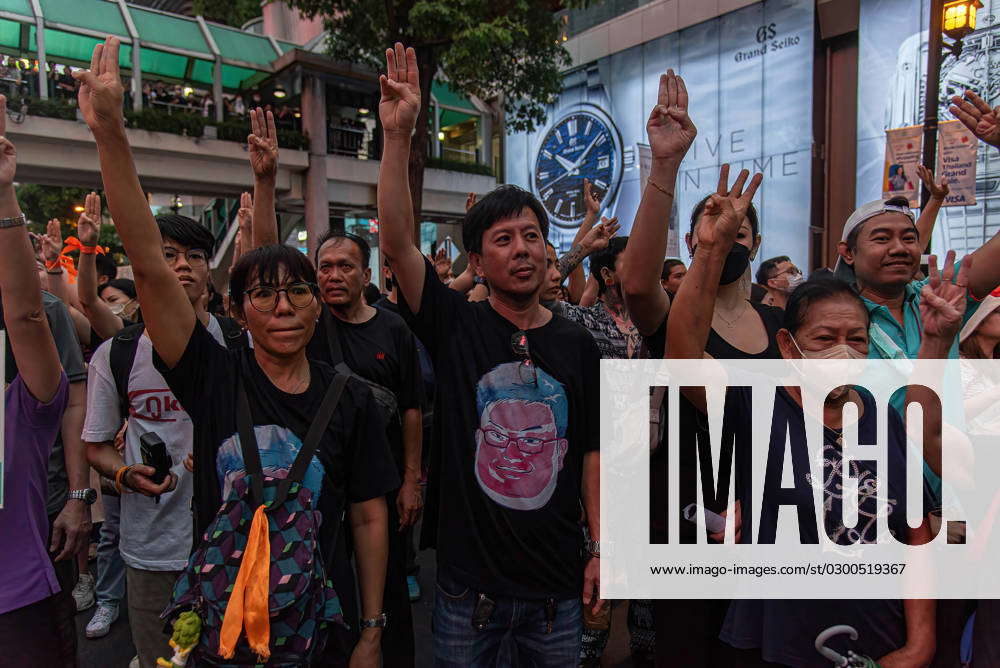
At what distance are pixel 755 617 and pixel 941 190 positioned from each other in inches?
110

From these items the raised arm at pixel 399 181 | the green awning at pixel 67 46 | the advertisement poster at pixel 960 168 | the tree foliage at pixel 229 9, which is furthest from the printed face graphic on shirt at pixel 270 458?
the tree foliage at pixel 229 9

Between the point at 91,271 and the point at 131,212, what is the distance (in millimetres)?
2005

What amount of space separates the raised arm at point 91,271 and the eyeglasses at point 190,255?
36.7 inches

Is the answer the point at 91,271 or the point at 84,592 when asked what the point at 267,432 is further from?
the point at 84,592

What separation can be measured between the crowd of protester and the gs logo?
11682mm

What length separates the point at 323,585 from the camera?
1.66m

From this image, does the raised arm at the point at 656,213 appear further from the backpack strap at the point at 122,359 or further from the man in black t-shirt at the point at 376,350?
the backpack strap at the point at 122,359

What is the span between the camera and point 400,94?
6.84ft

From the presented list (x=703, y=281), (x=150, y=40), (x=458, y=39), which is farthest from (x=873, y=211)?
(x=150, y=40)

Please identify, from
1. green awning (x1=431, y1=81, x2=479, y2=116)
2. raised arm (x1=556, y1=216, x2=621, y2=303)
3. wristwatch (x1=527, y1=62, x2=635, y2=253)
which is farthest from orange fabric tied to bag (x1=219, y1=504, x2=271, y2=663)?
green awning (x1=431, y1=81, x2=479, y2=116)

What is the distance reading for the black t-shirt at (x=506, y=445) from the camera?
6.42 ft

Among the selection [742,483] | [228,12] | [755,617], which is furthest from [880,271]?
[228,12]

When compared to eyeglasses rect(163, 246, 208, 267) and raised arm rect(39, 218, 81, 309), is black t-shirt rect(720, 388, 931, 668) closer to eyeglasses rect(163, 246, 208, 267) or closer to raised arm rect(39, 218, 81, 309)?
eyeglasses rect(163, 246, 208, 267)

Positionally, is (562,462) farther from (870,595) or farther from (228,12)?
(228,12)
